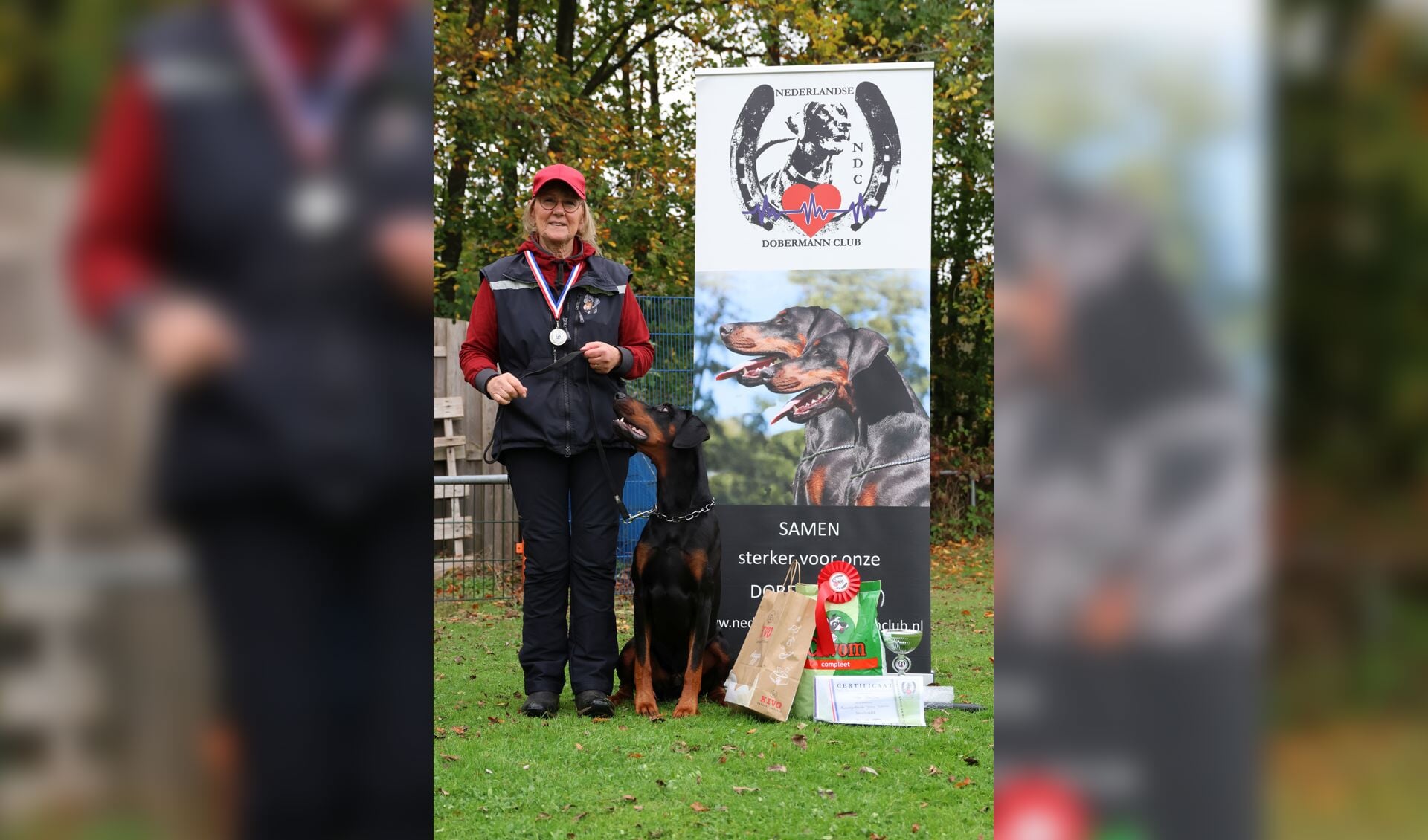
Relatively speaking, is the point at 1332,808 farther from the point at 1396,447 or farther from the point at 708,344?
the point at 708,344

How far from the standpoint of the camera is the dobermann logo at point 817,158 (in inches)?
193

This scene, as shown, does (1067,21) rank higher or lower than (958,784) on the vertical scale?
higher

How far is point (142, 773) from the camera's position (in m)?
1.07

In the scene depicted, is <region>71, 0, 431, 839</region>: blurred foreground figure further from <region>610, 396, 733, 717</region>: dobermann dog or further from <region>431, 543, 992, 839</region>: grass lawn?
<region>610, 396, 733, 717</region>: dobermann dog

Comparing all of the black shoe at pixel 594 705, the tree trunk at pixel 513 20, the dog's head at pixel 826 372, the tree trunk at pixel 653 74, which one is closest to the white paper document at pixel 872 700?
the black shoe at pixel 594 705

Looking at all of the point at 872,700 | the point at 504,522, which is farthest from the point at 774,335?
the point at 504,522

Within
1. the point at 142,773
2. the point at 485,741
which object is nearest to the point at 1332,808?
the point at 142,773

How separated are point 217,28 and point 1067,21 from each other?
2.55 ft

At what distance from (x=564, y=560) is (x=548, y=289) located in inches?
42.2

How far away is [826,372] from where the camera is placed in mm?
4938

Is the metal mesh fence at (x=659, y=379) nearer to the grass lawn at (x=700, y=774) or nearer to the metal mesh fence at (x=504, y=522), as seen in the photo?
the metal mesh fence at (x=504, y=522)

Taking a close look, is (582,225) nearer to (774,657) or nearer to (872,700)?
(774,657)

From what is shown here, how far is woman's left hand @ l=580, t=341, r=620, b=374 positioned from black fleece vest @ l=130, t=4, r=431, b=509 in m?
3.30

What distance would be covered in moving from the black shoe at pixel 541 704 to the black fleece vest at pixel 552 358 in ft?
3.10
